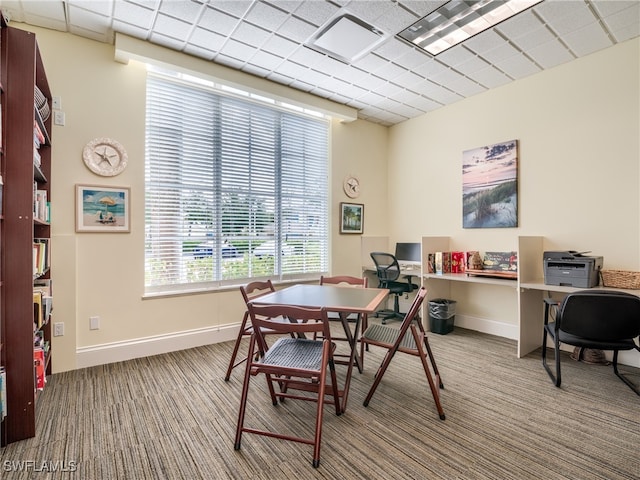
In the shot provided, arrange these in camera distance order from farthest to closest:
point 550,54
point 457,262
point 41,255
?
point 457,262 < point 550,54 < point 41,255

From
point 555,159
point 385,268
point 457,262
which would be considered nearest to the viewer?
point 555,159

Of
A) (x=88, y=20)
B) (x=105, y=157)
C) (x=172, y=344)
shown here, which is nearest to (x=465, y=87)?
(x=88, y=20)

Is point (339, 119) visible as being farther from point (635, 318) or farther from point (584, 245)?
point (635, 318)

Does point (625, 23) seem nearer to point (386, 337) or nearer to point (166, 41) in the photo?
point (386, 337)

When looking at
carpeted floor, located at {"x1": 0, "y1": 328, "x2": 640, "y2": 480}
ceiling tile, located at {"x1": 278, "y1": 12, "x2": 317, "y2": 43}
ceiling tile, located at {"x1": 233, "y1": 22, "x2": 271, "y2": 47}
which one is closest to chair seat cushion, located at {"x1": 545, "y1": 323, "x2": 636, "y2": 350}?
carpeted floor, located at {"x1": 0, "y1": 328, "x2": 640, "y2": 480}

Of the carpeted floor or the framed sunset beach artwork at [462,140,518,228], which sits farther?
the framed sunset beach artwork at [462,140,518,228]

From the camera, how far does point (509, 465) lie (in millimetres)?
1771

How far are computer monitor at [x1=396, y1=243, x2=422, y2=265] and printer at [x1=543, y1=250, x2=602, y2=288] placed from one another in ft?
6.00

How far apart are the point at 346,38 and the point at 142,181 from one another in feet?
8.05

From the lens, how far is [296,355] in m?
2.13

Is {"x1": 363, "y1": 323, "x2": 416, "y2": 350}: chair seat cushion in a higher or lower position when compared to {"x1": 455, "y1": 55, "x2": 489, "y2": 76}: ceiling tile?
lower

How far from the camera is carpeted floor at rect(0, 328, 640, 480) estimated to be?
5.72 feet

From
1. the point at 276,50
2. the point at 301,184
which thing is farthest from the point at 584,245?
the point at 276,50

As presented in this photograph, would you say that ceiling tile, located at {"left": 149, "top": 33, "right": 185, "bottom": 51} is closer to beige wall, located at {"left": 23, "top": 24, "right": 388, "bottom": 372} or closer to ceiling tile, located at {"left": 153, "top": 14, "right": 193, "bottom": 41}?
ceiling tile, located at {"left": 153, "top": 14, "right": 193, "bottom": 41}
